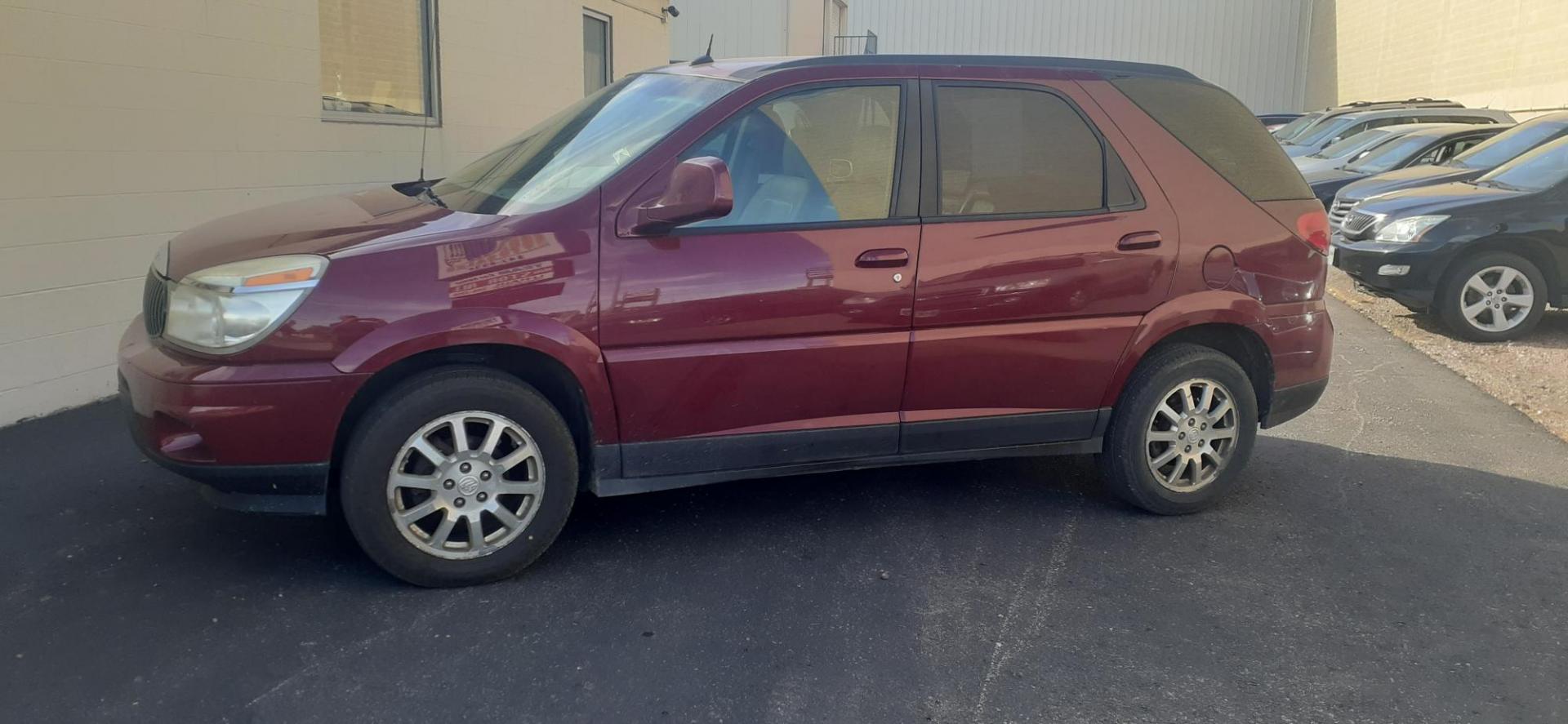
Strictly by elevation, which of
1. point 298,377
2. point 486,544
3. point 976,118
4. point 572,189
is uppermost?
point 976,118

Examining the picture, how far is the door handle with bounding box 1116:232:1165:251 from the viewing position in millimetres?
4625

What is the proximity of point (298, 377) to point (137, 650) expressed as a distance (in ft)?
3.04

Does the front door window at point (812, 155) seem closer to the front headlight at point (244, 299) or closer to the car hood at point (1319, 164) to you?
the front headlight at point (244, 299)

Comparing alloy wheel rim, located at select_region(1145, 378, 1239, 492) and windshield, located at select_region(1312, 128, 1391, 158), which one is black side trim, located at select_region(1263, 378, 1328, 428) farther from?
windshield, located at select_region(1312, 128, 1391, 158)

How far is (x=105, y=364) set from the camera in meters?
6.35

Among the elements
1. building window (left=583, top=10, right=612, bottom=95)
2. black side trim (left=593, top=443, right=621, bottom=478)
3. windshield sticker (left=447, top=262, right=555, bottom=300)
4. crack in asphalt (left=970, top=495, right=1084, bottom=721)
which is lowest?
crack in asphalt (left=970, top=495, right=1084, bottom=721)

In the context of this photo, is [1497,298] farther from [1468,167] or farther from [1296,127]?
[1296,127]

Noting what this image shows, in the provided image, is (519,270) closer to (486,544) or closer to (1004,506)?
(486,544)

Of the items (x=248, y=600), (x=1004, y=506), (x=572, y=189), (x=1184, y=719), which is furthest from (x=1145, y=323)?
(x=248, y=600)

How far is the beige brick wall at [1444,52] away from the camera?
18.0 metres

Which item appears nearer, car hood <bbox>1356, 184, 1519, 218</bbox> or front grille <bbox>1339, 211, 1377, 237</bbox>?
car hood <bbox>1356, 184, 1519, 218</bbox>

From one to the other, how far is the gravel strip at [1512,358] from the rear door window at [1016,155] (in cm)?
365

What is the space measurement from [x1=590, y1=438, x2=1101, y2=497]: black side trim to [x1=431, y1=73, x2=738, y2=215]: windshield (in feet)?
3.33

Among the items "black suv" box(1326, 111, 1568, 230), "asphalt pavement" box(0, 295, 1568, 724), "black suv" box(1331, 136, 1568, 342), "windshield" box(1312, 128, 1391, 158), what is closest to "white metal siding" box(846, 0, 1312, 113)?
"windshield" box(1312, 128, 1391, 158)
